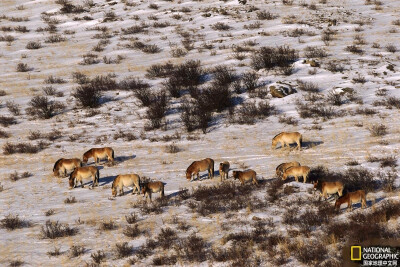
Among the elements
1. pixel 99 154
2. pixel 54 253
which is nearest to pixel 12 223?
pixel 54 253

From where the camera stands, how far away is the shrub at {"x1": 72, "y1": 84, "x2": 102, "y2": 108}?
23156 mm

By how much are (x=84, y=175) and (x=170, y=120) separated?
6.82 m

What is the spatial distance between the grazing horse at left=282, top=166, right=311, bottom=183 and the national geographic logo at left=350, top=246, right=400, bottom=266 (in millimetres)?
4665

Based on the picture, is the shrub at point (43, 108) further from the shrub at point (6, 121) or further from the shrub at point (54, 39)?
the shrub at point (54, 39)

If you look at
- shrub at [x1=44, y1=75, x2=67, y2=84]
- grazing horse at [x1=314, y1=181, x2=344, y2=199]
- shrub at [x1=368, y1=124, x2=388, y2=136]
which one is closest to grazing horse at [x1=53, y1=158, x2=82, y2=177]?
grazing horse at [x1=314, y1=181, x2=344, y2=199]

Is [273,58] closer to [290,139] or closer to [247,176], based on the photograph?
[290,139]

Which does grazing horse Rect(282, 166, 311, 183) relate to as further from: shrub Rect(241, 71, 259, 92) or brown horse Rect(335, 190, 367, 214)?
shrub Rect(241, 71, 259, 92)

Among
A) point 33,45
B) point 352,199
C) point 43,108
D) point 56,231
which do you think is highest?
point 33,45

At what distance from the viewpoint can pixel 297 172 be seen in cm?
1400

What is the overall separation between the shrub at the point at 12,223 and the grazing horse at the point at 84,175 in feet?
8.18

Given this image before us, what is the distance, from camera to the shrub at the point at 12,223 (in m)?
12.8

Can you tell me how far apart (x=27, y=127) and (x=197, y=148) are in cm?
844

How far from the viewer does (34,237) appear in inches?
483

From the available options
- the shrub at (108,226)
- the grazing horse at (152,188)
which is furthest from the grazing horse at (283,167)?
the shrub at (108,226)
